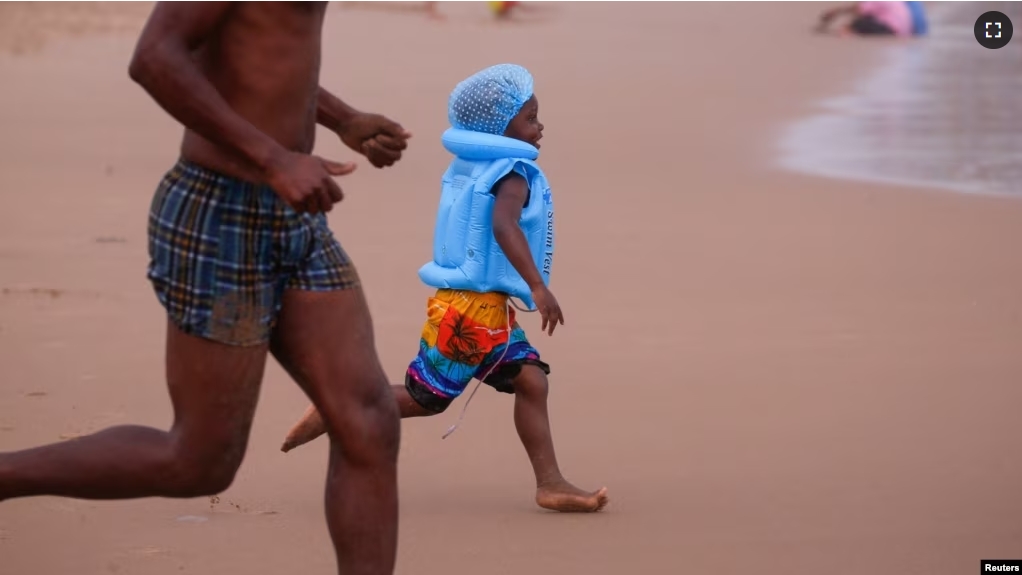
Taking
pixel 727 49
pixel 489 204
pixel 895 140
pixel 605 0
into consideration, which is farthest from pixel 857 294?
pixel 605 0

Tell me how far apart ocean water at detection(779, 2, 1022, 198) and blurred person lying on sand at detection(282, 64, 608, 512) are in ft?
26.5

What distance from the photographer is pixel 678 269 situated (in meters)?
9.49

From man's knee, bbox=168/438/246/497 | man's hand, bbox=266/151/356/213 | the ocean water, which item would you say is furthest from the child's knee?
the ocean water

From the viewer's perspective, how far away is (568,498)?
5219 mm

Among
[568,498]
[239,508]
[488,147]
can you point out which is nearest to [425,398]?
[568,498]

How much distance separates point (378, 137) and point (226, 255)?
1.79 feet

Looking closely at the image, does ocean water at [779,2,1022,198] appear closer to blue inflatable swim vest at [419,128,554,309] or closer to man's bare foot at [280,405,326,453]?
blue inflatable swim vest at [419,128,554,309]

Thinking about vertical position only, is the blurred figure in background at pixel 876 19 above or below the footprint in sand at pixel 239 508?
above

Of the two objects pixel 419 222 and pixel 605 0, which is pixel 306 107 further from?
pixel 605 0

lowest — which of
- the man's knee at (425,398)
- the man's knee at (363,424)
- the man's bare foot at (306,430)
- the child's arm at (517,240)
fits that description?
the man's bare foot at (306,430)

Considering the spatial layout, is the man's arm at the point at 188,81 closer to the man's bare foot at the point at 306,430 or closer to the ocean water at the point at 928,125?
the man's bare foot at the point at 306,430

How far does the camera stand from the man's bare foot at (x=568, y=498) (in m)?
5.22

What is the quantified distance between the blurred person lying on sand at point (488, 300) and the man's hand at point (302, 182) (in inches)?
64.5

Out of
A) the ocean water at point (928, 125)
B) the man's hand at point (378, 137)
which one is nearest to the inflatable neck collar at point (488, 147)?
the man's hand at point (378, 137)
